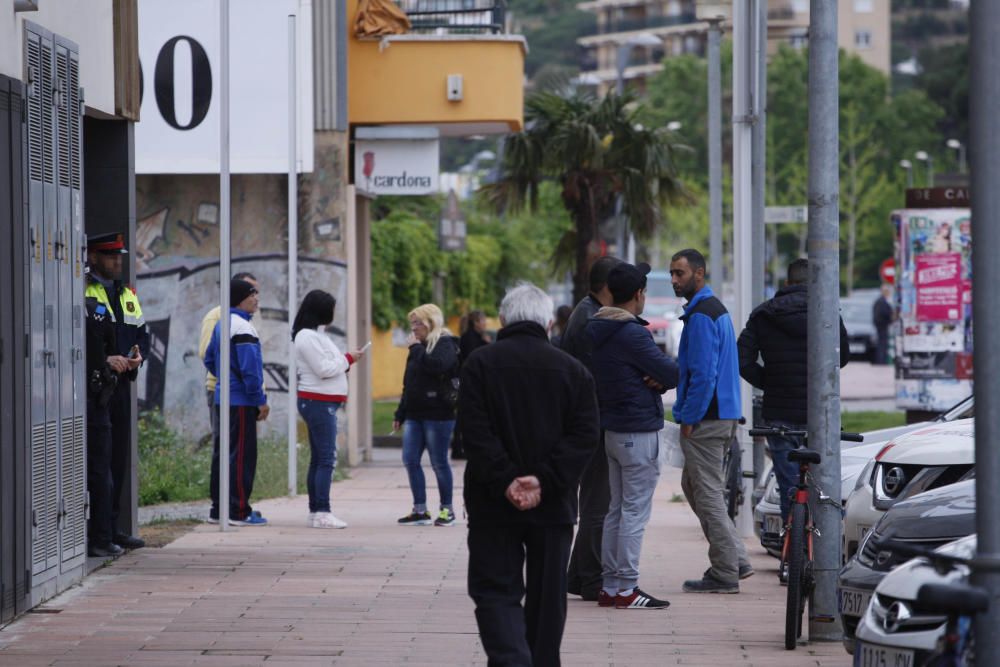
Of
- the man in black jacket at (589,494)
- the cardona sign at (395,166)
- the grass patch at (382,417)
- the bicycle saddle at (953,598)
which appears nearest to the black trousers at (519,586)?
the bicycle saddle at (953,598)

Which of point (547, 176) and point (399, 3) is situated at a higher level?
point (399, 3)

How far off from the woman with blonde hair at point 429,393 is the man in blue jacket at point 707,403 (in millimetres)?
3887

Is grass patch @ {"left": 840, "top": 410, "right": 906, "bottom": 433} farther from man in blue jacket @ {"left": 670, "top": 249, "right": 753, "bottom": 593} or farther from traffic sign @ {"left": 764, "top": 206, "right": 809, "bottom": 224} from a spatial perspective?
man in blue jacket @ {"left": 670, "top": 249, "right": 753, "bottom": 593}

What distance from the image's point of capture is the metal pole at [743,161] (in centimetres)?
1458

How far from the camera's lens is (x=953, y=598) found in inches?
194

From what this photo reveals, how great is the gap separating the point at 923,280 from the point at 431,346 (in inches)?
370

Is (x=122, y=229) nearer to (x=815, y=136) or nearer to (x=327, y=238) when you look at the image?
(x=815, y=136)

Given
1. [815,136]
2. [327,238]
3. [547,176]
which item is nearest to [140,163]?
[327,238]

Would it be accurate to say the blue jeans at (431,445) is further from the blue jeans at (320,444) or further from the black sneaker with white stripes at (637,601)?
the black sneaker with white stripes at (637,601)

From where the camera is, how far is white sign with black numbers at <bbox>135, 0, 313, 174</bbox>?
19859 millimetres

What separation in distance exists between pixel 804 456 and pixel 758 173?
7.17 meters

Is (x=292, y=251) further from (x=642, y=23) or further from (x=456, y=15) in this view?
(x=642, y=23)

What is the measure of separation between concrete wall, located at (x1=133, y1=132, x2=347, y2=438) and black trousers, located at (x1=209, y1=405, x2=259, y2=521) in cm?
602

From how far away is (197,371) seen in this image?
2044 centimetres
